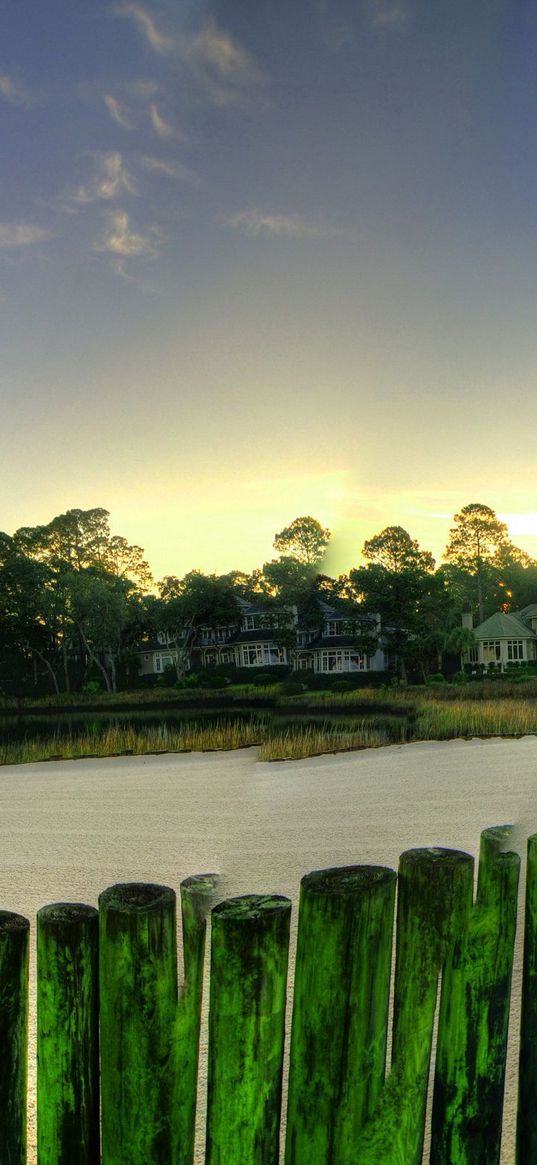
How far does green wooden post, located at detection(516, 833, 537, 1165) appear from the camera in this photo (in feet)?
5.77

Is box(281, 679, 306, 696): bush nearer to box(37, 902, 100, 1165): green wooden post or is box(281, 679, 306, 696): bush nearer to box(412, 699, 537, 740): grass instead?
box(412, 699, 537, 740): grass

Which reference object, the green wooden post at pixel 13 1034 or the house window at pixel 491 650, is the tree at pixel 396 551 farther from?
the green wooden post at pixel 13 1034

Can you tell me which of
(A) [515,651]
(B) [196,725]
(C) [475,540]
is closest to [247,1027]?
(B) [196,725]

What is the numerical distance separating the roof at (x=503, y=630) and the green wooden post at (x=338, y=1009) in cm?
5837

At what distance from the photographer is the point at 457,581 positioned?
69.9 metres

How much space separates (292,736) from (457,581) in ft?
182

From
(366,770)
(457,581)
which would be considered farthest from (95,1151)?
(457,581)

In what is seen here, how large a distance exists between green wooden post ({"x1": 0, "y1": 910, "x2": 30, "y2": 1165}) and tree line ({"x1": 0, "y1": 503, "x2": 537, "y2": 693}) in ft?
144

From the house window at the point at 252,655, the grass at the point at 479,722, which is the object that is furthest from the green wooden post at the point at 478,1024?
the house window at the point at 252,655

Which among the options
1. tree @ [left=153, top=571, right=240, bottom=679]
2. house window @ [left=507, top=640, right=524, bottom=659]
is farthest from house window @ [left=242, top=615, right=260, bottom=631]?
house window @ [left=507, top=640, right=524, bottom=659]

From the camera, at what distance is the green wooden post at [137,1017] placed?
5.05 feet

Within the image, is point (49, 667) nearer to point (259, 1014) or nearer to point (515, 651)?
point (515, 651)

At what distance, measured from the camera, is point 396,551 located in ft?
Answer: 161

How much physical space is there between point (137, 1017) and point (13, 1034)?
0.27m
